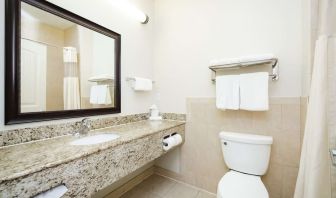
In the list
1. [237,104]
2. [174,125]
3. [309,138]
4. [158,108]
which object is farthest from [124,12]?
[309,138]

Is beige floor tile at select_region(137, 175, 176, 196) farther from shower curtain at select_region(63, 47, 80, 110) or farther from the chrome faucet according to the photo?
shower curtain at select_region(63, 47, 80, 110)

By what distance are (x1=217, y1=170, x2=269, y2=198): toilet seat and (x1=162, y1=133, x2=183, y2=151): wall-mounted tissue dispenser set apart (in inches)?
20.6

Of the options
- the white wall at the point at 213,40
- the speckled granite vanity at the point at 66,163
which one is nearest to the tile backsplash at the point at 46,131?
the speckled granite vanity at the point at 66,163

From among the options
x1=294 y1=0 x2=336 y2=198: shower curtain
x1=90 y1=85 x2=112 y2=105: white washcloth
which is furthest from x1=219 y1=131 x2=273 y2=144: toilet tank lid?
x1=90 y1=85 x2=112 y2=105: white washcloth

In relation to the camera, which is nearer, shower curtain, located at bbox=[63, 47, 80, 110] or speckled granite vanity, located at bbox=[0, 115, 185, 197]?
speckled granite vanity, located at bbox=[0, 115, 185, 197]

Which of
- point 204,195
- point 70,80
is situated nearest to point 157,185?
point 204,195

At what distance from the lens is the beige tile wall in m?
1.30

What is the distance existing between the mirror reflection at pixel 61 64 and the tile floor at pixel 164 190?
1.03 metres

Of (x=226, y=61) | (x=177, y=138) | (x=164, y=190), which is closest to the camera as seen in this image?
(x=226, y=61)

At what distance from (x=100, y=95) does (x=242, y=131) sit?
4.65 ft

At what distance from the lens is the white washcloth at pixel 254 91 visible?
4.24ft

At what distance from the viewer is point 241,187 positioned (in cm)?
111

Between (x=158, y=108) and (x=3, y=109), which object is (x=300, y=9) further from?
(x=3, y=109)

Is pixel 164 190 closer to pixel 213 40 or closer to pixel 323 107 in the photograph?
pixel 323 107
